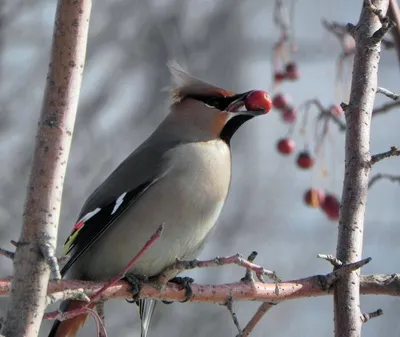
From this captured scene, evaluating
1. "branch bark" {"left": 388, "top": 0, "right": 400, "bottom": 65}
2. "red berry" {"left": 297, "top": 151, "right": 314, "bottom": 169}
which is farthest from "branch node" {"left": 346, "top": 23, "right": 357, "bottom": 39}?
"red berry" {"left": 297, "top": 151, "right": 314, "bottom": 169}

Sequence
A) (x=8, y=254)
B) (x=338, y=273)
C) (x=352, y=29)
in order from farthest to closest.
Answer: (x=352, y=29)
(x=338, y=273)
(x=8, y=254)

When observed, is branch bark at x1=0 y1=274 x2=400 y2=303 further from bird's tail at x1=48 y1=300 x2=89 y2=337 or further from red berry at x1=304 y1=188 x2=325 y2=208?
red berry at x1=304 y1=188 x2=325 y2=208

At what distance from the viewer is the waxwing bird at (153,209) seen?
339cm

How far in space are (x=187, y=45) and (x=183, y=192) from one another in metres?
7.39

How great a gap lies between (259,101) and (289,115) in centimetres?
87

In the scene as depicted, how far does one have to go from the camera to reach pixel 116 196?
3506 mm

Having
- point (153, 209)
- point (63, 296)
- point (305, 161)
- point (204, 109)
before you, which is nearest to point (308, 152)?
point (305, 161)

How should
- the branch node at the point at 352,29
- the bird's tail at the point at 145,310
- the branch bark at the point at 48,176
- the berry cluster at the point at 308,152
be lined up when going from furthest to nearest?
the berry cluster at the point at 308,152 → the bird's tail at the point at 145,310 → the branch node at the point at 352,29 → the branch bark at the point at 48,176

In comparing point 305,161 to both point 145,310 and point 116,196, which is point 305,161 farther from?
point 145,310

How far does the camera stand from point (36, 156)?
2.02 metres

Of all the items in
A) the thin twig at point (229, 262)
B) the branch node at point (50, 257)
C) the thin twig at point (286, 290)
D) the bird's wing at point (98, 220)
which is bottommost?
the branch node at point (50, 257)

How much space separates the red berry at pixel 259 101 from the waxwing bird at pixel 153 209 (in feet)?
0.07

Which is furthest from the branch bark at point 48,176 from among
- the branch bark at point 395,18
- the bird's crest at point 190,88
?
the bird's crest at point 190,88

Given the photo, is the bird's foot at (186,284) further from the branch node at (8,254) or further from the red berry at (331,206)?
the red berry at (331,206)
